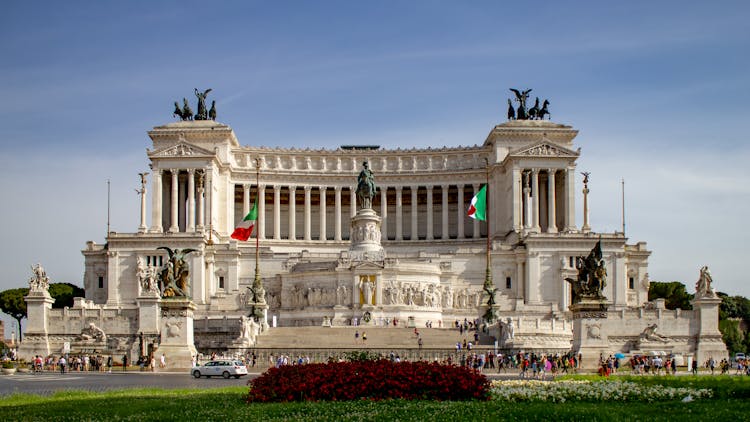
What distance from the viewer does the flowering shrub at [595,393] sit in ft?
98.4

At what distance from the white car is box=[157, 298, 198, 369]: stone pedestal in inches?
136

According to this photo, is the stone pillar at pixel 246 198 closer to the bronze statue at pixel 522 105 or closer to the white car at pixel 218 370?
the bronze statue at pixel 522 105

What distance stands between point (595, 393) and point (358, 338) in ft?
153

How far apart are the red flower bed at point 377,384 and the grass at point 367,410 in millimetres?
1144

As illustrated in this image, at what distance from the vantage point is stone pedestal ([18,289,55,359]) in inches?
3039

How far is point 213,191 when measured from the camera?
118 meters

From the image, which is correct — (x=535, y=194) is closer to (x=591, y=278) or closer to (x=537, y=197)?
(x=537, y=197)

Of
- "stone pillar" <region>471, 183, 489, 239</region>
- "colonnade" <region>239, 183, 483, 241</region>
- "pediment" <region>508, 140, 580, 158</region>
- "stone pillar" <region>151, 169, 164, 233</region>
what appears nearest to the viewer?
"stone pillar" <region>151, 169, 164, 233</region>

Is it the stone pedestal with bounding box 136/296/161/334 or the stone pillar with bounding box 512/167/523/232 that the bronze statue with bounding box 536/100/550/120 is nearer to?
the stone pillar with bounding box 512/167/523/232

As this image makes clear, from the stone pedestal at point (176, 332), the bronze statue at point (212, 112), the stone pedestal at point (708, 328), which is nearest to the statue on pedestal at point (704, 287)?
the stone pedestal at point (708, 328)

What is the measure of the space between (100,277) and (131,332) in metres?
31.6

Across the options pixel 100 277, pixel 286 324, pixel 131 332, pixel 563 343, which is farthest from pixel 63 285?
pixel 563 343

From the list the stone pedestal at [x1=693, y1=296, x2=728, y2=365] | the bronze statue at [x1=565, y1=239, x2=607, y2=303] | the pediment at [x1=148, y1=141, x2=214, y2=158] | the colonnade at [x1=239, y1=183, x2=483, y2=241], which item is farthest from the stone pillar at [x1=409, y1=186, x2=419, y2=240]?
the bronze statue at [x1=565, y1=239, x2=607, y2=303]

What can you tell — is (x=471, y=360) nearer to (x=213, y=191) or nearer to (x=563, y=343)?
(x=563, y=343)
